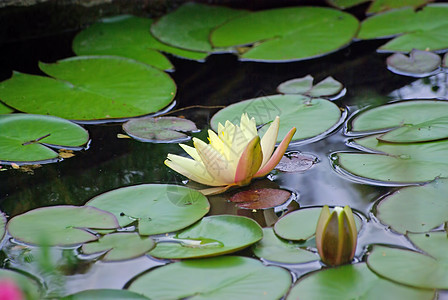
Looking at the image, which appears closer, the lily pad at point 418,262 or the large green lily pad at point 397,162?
the lily pad at point 418,262

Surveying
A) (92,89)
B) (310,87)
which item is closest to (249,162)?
(310,87)

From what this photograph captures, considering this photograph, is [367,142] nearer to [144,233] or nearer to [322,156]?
[322,156]

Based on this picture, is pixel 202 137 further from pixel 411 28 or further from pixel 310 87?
pixel 411 28

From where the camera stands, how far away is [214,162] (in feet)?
5.37

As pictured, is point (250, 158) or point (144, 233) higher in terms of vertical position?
point (250, 158)

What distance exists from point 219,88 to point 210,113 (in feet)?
0.81

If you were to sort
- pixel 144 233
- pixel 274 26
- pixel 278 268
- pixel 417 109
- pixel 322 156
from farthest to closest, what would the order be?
pixel 274 26 → pixel 417 109 → pixel 322 156 → pixel 144 233 → pixel 278 268

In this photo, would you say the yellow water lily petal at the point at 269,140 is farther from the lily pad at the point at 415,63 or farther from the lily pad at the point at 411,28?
the lily pad at the point at 411,28

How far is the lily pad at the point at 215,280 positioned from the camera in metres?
1.27

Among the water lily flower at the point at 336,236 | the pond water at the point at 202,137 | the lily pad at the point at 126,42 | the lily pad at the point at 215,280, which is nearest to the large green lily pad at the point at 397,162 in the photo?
the pond water at the point at 202,137

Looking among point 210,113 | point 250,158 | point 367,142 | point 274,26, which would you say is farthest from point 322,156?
point 274,26

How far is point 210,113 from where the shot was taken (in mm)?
2242

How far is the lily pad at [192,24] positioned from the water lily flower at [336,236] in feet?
5.37

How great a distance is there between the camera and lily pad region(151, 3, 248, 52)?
2.88 meters
